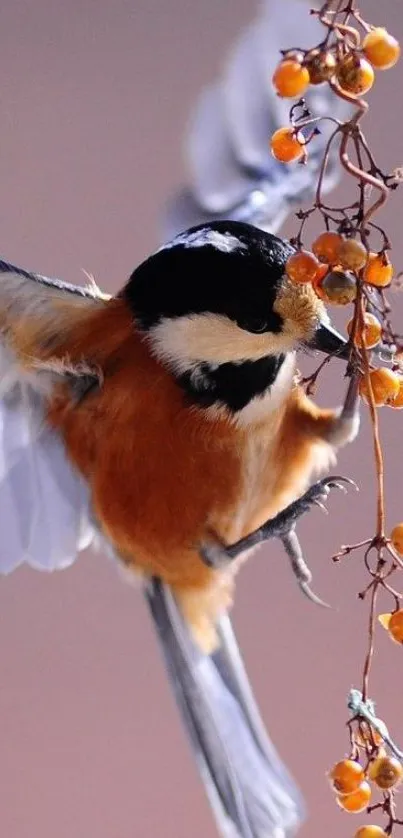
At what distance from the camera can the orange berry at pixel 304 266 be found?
0.48 meters

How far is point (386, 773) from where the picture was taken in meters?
0.47

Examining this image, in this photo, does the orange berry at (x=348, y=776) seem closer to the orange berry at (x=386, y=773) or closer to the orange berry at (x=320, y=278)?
the orange berry at (x=386, y=773)

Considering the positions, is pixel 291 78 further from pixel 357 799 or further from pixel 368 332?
pixel 357 799

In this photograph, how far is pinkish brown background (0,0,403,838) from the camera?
4.37 ft

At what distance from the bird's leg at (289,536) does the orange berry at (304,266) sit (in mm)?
154

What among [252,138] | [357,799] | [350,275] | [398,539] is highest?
[252,138]

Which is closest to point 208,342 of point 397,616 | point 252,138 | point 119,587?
point 252,138

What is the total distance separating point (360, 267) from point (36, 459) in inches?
17.8

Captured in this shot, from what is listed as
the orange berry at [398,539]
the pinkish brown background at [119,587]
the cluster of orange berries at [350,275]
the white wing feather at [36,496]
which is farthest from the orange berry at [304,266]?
the pinkish brown background at [119,587]

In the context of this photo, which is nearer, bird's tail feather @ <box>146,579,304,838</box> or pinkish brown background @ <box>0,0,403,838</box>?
bird's tail feather @ <box>146,579,304,838</box>

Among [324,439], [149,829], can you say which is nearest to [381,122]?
[324,439]

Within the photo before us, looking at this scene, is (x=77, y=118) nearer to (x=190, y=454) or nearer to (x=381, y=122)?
(x=381, y=122)

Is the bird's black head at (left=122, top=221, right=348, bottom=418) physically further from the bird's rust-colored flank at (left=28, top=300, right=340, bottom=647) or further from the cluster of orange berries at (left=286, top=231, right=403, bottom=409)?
the cluster of orange berries at (left=286, top=231, right=403, bottom=409)

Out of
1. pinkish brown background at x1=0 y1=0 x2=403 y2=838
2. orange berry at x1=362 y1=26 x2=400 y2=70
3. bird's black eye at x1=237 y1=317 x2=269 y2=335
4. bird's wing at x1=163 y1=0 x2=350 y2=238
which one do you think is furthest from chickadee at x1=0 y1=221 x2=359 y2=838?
pinkish brown background at x1=0 y1=0 x2=403 y2=838
